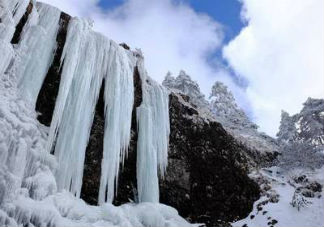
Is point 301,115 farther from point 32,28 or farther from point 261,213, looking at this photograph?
point 32,28

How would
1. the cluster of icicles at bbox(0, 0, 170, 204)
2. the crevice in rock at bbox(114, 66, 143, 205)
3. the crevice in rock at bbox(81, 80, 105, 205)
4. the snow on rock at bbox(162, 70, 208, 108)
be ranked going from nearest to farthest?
1. the cluster of icicles at bbox(0, 0, 170, 204)
2. the crevice in rock at bbox(81, 80, 105, 205)
3. the crevice in rock at bbox(114, 66, 143, 205)
4. the snow on rock at bbox(162, 70, 208, 108)

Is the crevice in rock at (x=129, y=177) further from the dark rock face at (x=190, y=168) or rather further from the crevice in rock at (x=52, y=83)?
the crevice in rock at (x=52, y=83)

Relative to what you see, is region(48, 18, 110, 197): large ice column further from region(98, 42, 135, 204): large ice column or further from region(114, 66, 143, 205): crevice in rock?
region(114, 66, 143, 205): crevice in rock

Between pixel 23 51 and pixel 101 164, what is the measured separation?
455 centimetres

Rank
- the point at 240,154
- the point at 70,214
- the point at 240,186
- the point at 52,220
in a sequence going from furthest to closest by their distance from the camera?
1. the point at 240,154
2. the point at 240,186
3. the point at 70,214
4. the point at 52,220

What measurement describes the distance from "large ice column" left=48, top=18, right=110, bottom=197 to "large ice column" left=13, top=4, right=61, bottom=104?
563mm

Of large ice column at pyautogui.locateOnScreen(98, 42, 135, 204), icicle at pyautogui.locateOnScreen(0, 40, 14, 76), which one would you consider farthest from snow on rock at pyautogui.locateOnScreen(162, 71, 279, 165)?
icicle at pyautogui.locateOnScreen(0, 40, 14, 76)

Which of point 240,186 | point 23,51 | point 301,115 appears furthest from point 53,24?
point 301,115

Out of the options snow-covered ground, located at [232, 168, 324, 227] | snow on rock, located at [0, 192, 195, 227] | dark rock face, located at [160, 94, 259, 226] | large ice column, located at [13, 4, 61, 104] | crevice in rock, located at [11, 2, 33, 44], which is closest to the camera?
snow on rock, located at [0, 192, 195, 227]

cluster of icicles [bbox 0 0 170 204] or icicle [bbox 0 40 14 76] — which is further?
cluster of icicles [bbox 0 0 170 204]

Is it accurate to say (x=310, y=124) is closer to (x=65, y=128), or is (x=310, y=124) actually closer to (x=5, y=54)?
(x=65, y=128)

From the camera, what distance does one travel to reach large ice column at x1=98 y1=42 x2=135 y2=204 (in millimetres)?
12164

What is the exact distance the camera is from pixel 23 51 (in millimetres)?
11195

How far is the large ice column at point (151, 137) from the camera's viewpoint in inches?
527
